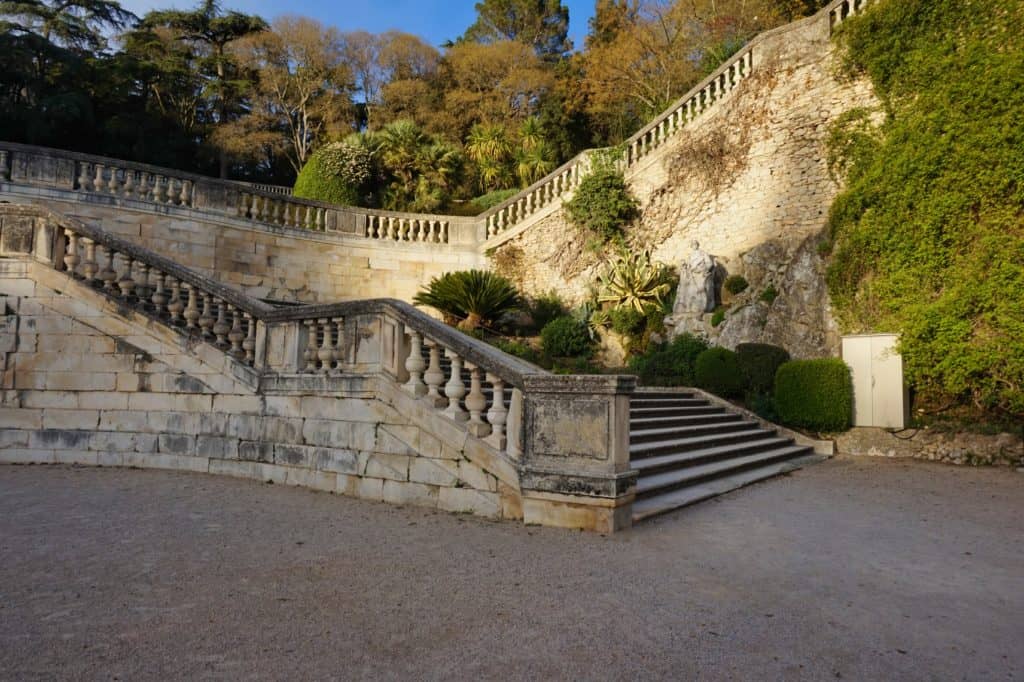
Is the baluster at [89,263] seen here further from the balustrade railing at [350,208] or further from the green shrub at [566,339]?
the green shrub at [566,339]

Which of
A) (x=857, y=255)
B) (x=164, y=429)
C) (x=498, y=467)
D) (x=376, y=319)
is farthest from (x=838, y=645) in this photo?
(x=857, y=255)

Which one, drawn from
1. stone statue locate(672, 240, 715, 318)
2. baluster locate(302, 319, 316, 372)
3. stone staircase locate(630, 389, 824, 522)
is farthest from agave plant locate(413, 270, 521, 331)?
baluster locate(302, 319, 316, 372)

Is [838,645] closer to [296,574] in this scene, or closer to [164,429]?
[296,574]

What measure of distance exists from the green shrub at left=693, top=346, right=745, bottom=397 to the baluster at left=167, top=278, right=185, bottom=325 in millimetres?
8307

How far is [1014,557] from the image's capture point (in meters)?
4.09

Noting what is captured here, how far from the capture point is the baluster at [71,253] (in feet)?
24.4

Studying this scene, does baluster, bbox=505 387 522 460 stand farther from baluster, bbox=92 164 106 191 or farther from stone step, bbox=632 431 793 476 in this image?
baluster, bbox=92 164 106 191

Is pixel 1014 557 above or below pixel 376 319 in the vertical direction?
below

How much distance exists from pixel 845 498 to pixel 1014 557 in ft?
6.42

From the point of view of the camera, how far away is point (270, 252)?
44.1ft

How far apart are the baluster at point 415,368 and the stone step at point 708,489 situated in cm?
219

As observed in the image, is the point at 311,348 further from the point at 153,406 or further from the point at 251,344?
the point at 153,406

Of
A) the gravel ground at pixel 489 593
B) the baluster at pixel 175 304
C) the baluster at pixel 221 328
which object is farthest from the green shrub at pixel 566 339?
the gravel ground at pixel 489 593

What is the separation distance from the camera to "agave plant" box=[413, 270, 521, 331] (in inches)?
516
